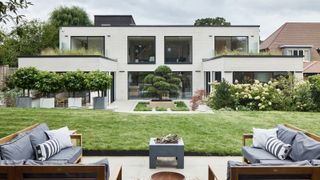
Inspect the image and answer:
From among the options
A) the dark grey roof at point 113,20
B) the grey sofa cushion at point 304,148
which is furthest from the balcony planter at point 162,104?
the grey sofa cushion at point 304,148

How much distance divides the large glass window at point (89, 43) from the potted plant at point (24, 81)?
10581mm

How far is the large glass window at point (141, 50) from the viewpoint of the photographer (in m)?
27.5

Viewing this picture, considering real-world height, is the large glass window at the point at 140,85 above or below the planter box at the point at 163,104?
above

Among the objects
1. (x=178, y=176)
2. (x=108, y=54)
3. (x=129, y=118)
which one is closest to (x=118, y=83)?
(x=108, y=54)

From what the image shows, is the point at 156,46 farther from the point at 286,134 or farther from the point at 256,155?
the point at 256,155

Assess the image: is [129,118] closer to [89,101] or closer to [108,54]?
[89,101]

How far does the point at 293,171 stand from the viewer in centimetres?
408

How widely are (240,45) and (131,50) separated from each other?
8170 millimetres

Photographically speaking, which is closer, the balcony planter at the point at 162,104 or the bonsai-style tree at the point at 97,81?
the bonsai-style tree at the point at 97,81

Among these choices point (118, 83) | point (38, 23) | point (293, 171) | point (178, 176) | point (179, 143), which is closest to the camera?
point (293, 171)

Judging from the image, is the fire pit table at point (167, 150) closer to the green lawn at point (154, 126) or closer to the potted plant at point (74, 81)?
the green lawn at point (154, 126)

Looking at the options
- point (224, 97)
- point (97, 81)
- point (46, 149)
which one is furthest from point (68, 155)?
point (224, 97)

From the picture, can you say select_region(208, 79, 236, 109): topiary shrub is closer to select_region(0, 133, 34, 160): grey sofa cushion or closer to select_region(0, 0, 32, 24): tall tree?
select_region(0, 133, 34, 160): grey sofa cushion

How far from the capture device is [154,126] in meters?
10.5
